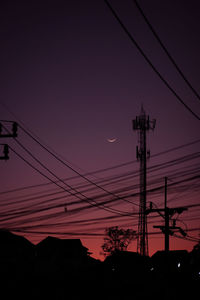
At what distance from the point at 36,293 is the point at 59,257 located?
31.3 meters

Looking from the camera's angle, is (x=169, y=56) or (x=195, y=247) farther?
(x=195, y=247)

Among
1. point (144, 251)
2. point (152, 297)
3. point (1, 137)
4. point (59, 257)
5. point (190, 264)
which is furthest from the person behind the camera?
point (190, 264)

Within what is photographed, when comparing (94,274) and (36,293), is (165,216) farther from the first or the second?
(36,293)

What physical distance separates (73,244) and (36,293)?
34439mm

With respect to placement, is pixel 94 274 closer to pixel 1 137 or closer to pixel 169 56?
pixel 1 137

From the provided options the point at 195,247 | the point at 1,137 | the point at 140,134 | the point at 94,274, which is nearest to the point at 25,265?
the point at 94,274

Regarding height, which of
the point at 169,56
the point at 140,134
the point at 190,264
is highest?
the point at 140,134

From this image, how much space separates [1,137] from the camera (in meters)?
19.9

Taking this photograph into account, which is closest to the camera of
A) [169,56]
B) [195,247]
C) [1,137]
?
[169,56]

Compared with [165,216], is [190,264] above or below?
below

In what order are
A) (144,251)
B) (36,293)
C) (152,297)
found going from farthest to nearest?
(144,251)
(152,297)
(36,293)

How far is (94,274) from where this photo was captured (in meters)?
32.4

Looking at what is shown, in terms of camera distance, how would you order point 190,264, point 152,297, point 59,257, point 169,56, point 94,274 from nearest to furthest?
point 169,56 < point 152,297 < point 94,274 < point 59,257 < point 190,264

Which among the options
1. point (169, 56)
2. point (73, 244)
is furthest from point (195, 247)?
point (169, 56)
